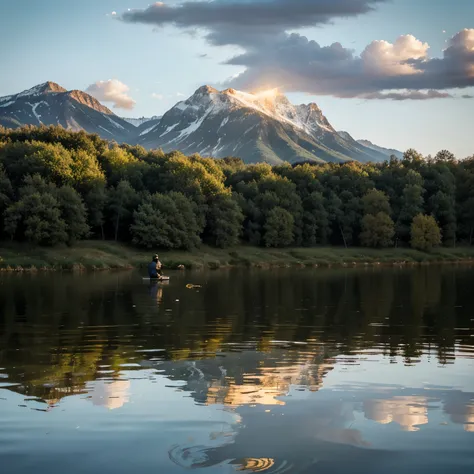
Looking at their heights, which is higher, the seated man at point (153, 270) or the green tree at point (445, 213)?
the green tree at point (445, 213)

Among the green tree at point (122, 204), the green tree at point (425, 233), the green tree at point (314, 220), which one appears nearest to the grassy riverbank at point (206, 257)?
the green tree at point (425, 233)

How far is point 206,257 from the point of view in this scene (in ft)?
341

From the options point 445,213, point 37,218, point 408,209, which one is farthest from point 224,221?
point 445,213

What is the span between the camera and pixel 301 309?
41531 millimetres

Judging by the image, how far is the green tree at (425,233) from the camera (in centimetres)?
12575

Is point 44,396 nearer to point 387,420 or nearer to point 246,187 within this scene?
point 387,420

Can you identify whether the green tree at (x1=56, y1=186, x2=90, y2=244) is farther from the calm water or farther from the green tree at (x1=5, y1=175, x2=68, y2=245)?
the calm water

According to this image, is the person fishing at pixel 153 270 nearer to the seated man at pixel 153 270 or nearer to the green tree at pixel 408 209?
the seated man at pixel 153 270

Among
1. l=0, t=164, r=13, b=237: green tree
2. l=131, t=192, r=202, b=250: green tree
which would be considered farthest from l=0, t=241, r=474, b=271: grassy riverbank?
l=0, t=164, r=13, b=237: green tree

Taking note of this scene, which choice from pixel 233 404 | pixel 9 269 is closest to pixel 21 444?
pixel 233 404

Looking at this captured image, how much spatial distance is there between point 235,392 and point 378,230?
11073 centimetres

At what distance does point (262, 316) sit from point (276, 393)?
2015 cm

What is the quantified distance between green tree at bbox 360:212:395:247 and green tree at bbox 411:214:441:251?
395cm

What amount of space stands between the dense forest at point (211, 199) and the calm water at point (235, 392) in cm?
6140
